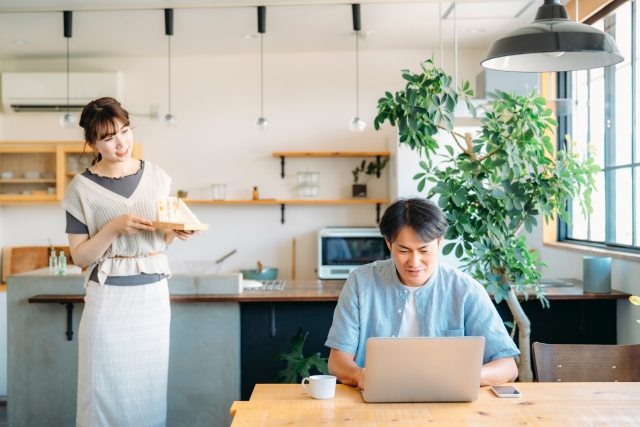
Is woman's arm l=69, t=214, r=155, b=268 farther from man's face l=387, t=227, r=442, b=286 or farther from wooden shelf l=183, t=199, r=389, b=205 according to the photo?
wooden shelf l=183, t=199, r=389, b=205

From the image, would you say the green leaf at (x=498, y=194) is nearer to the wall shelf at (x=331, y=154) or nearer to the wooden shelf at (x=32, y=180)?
the wall shelf at (x=331, y=154)

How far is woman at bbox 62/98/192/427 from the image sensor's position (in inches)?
90.7

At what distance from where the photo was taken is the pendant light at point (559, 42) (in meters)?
1.71

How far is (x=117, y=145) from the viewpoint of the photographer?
2.31 meters

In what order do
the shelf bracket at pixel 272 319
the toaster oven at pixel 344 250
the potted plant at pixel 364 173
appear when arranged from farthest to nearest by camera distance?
the potted plant at pixel 364 173 → the toaster oven at pixel 344 250 → the shelf bracket at pixel 272 319

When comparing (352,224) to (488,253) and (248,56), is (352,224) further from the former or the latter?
(488,253)

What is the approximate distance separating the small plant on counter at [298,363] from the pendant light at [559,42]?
1.74 meters

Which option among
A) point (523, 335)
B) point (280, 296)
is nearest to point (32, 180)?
point (280, 296)

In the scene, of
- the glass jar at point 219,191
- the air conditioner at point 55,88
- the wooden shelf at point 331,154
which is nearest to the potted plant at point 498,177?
the wooden shelf at point 331,154

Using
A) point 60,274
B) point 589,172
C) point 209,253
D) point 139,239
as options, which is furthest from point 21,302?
point 589,172

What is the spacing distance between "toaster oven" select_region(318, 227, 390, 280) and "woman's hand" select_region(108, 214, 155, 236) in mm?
2678

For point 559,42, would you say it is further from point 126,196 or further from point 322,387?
point 126,196

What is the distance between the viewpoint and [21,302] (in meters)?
3.31

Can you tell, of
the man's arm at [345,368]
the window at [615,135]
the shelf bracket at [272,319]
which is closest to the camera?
the man's arm at [345,368]
